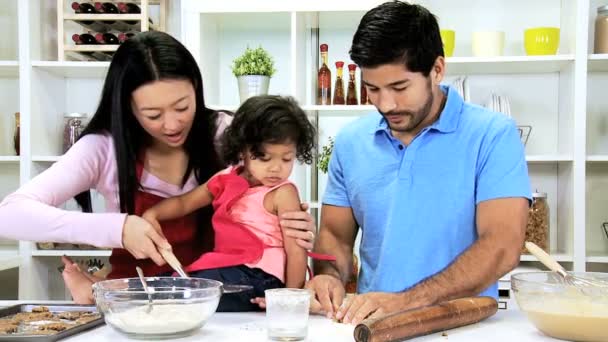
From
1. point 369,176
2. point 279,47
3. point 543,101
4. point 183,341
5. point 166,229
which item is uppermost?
point 279,47

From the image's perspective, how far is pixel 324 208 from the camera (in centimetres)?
204

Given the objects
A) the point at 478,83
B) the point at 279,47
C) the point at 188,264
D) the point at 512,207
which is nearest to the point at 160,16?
the point at 279,47

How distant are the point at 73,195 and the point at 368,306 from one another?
886mm

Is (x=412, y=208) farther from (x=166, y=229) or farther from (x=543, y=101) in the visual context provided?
(x=543, y=101)

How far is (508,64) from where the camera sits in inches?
128

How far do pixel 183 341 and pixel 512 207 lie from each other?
0.90 meters

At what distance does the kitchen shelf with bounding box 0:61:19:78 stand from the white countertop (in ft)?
7.57

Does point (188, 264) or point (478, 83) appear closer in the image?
point (188, 264)

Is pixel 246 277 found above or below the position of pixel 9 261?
above

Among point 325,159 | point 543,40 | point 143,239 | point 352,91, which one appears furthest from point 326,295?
point 543,40

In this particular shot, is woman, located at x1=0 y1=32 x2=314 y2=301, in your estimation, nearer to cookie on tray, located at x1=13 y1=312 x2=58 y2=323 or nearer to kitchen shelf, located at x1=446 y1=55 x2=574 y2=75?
cookie on tray, located at x1=13 y1=312 x2=58 y2=323

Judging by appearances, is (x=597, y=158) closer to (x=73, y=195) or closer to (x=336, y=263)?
(x=336, y=263)

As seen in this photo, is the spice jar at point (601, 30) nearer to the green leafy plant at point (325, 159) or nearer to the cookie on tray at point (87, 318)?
the green leafy plant at point (325, 159)

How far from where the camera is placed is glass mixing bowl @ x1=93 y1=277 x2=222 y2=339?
1241 millimetres
